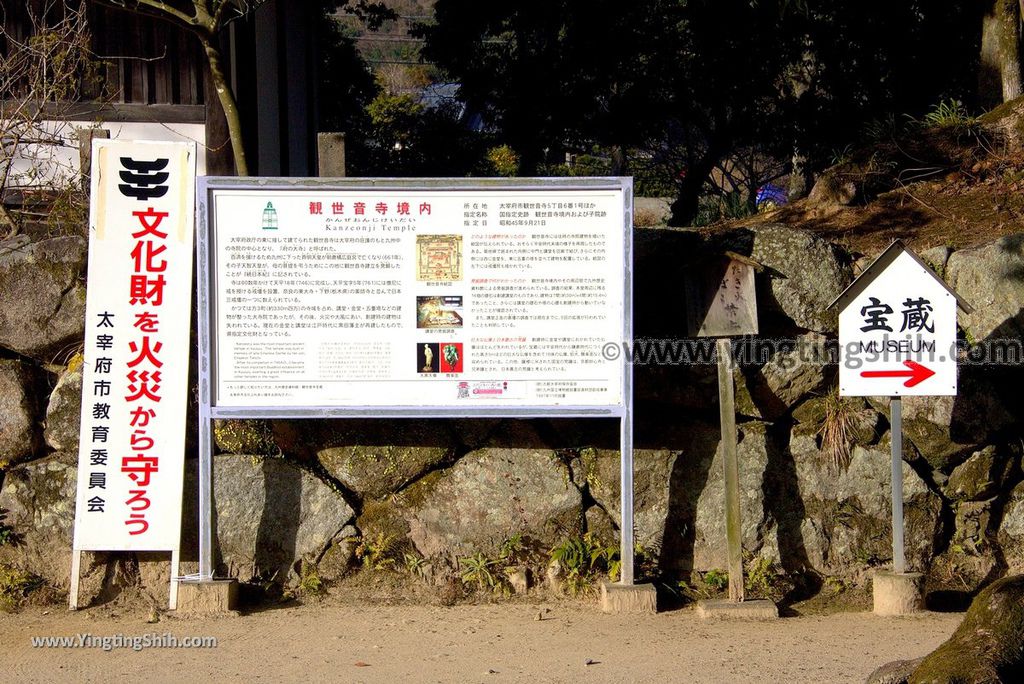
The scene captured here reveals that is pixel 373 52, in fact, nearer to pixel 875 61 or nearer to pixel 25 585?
pixel 875 61

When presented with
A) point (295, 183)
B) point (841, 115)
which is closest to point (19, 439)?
point (295, 183)

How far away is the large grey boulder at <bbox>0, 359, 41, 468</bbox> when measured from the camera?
6164mm

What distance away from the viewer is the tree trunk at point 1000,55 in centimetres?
1033

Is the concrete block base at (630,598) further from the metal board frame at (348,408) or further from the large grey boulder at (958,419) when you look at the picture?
the large grey boulder at (958,419)

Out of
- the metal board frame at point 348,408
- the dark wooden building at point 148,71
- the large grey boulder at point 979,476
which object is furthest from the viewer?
the dark wooden building at point 148,71

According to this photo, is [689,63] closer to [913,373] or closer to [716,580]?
[913,373]

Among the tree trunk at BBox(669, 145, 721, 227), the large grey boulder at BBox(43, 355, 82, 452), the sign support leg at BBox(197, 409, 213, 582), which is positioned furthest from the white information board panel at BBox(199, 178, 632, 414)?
the tree trunk at BBox(669, 145, 721, 227)

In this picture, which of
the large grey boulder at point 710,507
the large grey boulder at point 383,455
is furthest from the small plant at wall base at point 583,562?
the large grey boulder at point 383,455

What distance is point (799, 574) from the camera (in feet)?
20.6

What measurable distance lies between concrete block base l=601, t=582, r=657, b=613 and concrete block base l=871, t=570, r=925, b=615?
1.31 meters

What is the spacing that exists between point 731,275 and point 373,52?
43050 millimetres

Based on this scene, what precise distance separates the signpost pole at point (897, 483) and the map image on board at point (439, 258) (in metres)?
2.62

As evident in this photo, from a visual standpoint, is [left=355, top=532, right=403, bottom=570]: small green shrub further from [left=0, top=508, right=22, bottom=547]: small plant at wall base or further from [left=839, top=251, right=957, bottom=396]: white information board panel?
[left=839, top=251, right=957, bottom=396]: white information board panel

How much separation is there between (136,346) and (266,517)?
1.29m
